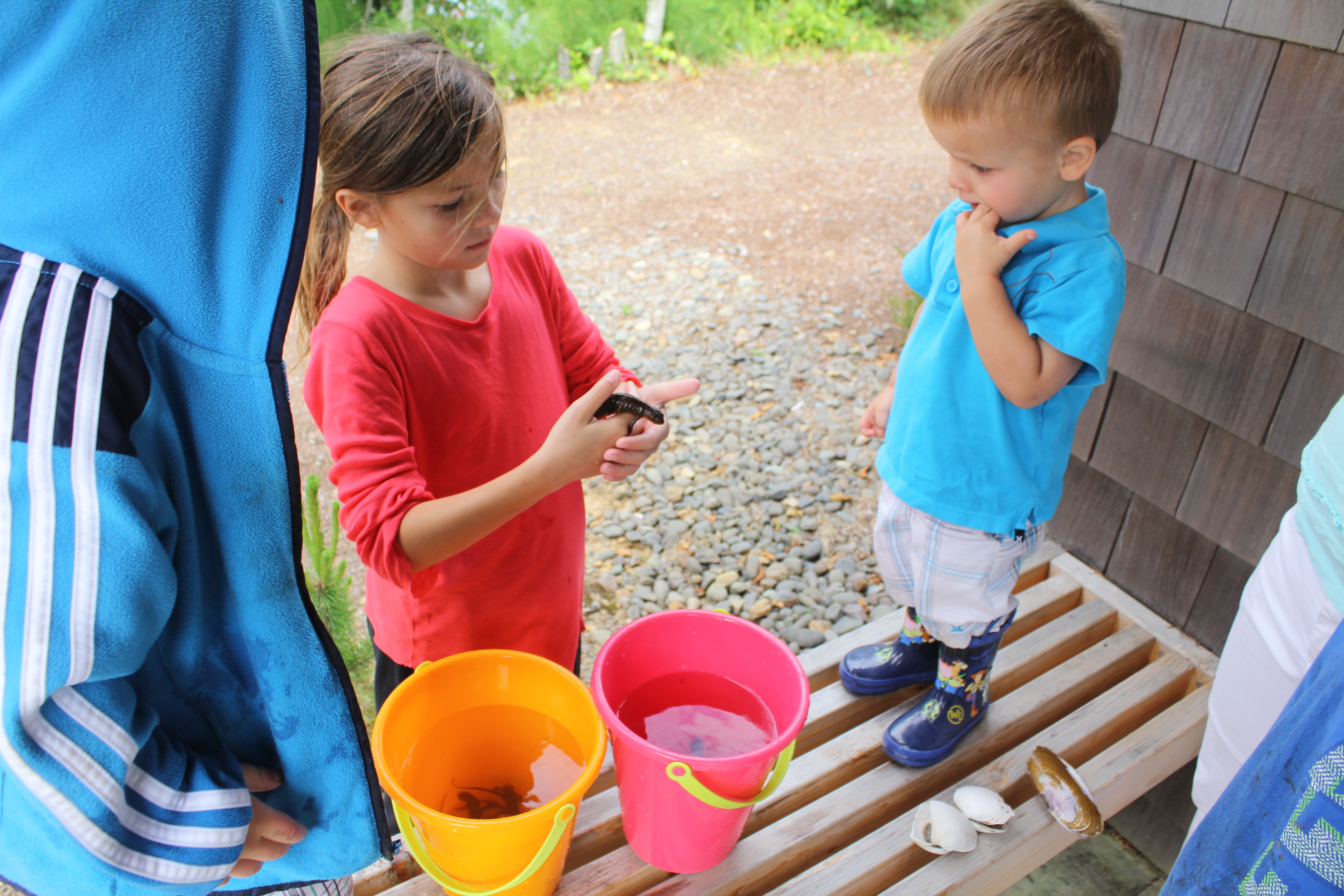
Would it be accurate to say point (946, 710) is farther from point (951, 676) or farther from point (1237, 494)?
point (1237, 494)

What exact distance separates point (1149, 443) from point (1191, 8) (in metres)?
→ 0.90

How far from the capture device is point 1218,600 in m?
1.98

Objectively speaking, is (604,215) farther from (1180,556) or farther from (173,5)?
(173,5)

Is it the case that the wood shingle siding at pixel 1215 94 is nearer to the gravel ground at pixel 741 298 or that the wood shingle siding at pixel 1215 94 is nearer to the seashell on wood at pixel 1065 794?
the seashell on wood at pixel 1065 794

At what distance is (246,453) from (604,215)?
448 cm

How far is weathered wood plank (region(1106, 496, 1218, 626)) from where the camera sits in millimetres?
2018

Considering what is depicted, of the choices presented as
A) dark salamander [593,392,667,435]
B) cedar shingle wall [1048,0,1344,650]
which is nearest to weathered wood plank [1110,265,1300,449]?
cedar shingle wall [1048,0,1344,650]

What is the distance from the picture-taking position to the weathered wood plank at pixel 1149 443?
77.2 inches

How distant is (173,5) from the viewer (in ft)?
2.33

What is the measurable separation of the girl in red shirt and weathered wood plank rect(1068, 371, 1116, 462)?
1208 mm

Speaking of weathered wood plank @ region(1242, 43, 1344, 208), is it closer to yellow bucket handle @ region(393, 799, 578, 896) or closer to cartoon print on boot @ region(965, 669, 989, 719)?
cartoon print on boot @ region(965, 669, 989, 719)

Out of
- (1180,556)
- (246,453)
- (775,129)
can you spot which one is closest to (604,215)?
(775,129)

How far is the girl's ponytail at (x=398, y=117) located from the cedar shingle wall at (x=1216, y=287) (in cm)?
141

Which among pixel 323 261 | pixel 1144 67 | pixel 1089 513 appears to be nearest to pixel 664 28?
pixel 1144 67
